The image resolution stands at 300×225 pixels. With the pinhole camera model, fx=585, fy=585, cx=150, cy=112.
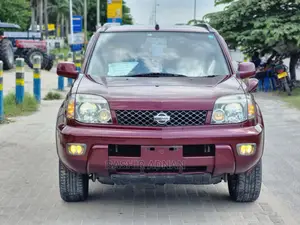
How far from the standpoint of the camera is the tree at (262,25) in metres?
18.2

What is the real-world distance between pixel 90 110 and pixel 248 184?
1664 mm

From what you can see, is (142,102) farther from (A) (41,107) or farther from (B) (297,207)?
(A) (41,107)

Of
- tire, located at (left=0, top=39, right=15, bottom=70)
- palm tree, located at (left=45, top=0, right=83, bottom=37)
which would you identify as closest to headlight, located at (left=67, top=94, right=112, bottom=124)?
tire, located at (left=0, top=39, right=15, bottom=70)

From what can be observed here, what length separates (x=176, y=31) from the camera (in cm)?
643

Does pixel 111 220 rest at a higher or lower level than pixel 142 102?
lower

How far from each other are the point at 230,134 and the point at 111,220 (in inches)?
50.6

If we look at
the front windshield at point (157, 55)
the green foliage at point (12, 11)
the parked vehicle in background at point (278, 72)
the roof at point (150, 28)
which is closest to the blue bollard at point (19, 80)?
the roof at point (150, 28)

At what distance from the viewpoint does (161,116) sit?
4.97m

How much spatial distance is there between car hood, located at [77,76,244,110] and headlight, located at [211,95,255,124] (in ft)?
0.21

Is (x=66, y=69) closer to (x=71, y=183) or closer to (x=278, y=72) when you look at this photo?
(x=71, y=183)

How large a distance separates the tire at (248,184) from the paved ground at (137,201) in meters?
0.10

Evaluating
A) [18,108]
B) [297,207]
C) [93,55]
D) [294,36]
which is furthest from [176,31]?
[294,36]

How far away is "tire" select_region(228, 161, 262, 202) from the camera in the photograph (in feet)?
17.9

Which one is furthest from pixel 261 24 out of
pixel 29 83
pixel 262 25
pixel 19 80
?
Answer: pixel 19 80
